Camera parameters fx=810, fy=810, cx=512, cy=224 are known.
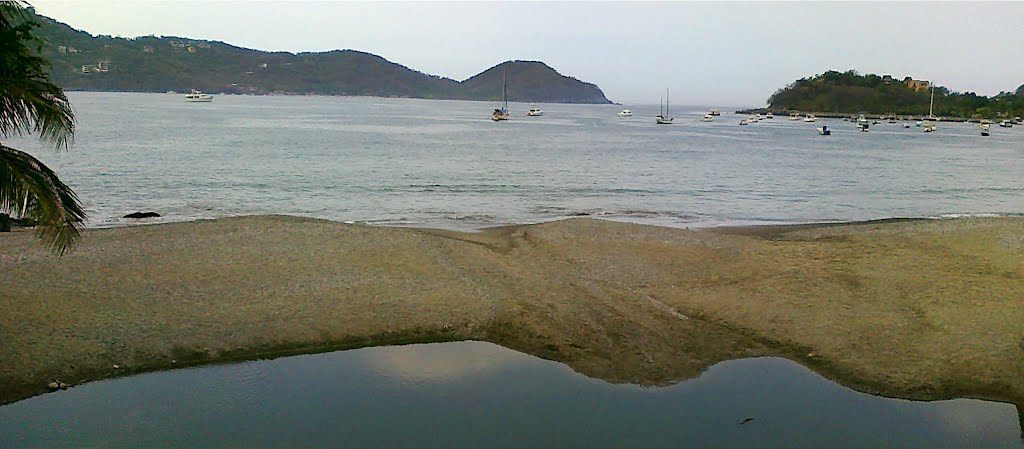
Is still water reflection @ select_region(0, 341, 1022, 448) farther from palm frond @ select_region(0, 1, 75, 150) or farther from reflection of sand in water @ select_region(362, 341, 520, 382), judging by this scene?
palm frond @ select_region(0, 1, 75, 150)

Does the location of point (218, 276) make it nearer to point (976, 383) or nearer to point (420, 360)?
point (420, 360)

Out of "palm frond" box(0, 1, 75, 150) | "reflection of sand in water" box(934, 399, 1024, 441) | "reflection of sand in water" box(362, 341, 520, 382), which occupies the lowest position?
"reflection of sand in water" box(934, 399, 1024, 441)

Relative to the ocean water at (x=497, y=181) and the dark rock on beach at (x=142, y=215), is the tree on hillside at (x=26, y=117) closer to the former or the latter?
the ocean water at (x=497, y=181)

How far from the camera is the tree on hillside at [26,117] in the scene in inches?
321

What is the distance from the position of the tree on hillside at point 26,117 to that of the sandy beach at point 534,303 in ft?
8.39

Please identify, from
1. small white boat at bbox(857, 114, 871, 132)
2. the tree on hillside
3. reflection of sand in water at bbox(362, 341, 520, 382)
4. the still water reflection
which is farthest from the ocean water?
small white boat at bbox(857, 114, 871, 132)

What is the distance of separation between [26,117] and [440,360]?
5958mm

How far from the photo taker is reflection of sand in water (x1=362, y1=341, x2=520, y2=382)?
1107cm

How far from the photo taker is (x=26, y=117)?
27.9 ft

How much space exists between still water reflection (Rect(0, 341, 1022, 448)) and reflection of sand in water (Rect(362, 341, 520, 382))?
4cm

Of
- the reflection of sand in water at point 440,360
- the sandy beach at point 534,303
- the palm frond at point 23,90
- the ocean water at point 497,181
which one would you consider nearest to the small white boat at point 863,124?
the ocean water at point 497,181

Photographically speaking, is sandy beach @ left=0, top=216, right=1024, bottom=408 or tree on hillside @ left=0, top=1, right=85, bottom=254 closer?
tree on hillside @ left=0, top=1, right=85, bottom=254

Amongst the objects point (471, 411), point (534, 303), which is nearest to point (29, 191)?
point (471, 411)

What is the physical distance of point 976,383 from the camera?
1063cm
